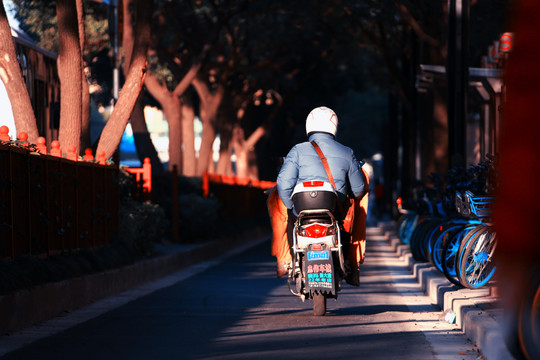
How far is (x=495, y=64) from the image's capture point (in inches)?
832

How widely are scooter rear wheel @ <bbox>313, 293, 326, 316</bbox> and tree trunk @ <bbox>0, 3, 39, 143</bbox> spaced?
6133mm

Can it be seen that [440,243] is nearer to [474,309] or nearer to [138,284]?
[474,309]

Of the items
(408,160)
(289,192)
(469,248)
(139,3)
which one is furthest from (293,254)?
(408,160)

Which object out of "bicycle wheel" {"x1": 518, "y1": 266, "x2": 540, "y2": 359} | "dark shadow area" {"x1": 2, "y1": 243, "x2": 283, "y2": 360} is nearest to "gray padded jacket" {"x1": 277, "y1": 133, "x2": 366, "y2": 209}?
"dark shadow area" {"x1": 2, "y1": 243, "x2": 283, "y2": 360}

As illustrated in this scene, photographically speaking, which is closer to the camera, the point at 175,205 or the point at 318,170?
the point at 318,170

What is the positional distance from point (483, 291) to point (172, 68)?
22.1m

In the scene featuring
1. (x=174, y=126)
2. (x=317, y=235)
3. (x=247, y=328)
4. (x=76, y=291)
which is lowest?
(x=247, y=328)

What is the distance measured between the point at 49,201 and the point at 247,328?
3287mm

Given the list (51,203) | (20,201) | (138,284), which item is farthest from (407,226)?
(20,201)

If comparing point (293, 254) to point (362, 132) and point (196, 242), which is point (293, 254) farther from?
point (362, 132)

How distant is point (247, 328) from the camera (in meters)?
9.20

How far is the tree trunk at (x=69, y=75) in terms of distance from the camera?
15523mm

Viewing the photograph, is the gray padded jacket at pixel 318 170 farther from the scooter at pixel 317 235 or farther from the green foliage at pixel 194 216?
the green foliage at pixel 194 216

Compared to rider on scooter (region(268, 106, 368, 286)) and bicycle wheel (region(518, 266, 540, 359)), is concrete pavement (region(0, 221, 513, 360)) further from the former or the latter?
rider on scooter (region(268, 106, 368, 286))
